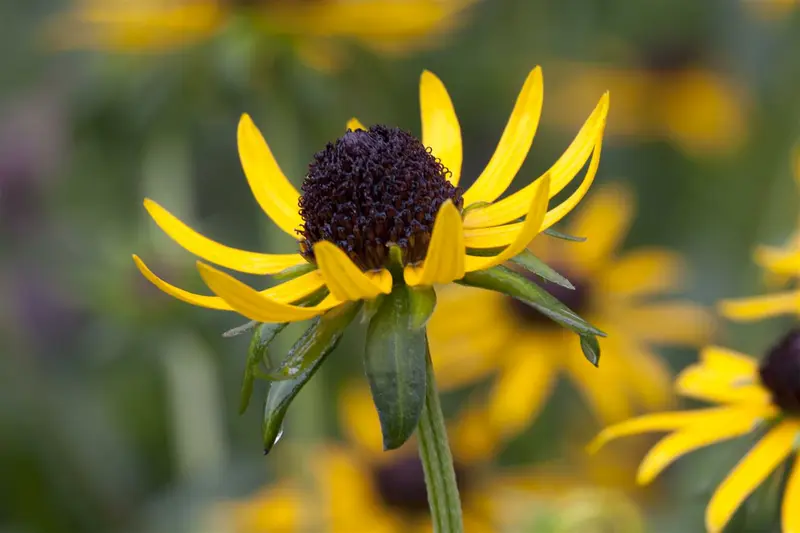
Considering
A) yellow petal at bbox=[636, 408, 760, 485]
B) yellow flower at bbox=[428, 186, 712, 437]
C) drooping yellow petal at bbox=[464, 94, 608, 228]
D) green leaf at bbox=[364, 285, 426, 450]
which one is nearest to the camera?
green leaf at bbox=[364, 285, 426, 450]

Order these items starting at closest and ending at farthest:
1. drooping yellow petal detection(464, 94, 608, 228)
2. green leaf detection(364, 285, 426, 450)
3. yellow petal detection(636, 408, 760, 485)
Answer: green leaf detection(364, 285, 426, 450) < drooping yellow petal detection(464, 94, 608, 228) < yellow petal detection(636, 408, 760, 485)

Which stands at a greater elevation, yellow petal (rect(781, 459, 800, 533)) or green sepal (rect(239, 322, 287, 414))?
green sepal (rect(239, 322, 287, 414))

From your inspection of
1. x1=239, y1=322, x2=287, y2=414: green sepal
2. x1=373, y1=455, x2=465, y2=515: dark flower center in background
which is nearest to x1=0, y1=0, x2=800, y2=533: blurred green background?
x1=373, y1=455, x2=465, y2=515: dark flower center in background

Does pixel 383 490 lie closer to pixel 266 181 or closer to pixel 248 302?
pixel 266 181

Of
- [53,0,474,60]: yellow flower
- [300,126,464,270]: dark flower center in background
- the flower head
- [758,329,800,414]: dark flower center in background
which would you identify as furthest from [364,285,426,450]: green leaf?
[53,0,474,60]: yellow flower

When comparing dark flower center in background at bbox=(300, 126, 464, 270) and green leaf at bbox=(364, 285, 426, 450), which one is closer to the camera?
green leaf at bbox=(364, 285, 426, 450)

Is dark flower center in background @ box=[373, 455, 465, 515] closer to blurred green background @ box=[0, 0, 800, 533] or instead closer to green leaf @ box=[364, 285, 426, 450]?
blurred green background @ box=[0, 0, 800, 533]

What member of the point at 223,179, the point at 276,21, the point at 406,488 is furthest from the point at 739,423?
the point at 223,179

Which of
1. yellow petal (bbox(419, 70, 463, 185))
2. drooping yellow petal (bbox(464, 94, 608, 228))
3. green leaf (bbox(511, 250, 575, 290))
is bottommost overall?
green leaf (bbox(511, 250, 575, 290))

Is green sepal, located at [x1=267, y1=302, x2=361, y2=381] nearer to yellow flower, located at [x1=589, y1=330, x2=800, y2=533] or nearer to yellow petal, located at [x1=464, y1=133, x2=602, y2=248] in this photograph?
yellow petal, located at [x1=464, y1=133, x2=602, y2=248]
